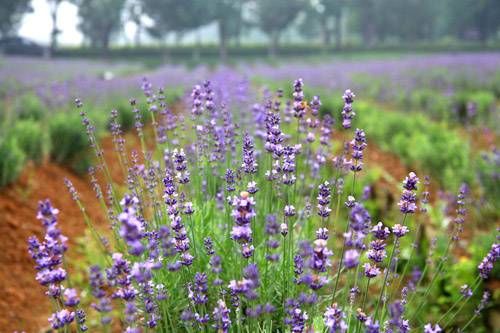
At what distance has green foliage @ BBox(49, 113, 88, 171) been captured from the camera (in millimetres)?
Result: 6277

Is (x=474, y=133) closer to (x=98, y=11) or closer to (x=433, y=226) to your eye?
(x=433, y=226)

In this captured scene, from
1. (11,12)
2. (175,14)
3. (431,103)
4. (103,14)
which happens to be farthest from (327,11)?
(431,103)

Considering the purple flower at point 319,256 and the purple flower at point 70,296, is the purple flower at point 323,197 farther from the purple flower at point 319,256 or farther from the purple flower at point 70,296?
the purple flower at point 70,296

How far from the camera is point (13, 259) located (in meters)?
4.07

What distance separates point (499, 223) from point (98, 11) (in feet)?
153

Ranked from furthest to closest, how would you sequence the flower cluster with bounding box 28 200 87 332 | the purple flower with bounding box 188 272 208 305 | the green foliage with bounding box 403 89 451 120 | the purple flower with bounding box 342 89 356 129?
the green foliage with bounding box 403 89 451 120 → the purple flower with bounding box 342 89 356 129 → the purple flower with bounding box 188 272 208 305 → the flower cluster with bounding box 28 200 87 332

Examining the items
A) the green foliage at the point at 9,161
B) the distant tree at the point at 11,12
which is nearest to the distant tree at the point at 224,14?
the distant tree at the point at 11,12

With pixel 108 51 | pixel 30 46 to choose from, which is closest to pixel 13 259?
pixel 30 46

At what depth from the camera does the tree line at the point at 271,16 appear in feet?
151

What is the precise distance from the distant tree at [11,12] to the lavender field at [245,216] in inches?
1391

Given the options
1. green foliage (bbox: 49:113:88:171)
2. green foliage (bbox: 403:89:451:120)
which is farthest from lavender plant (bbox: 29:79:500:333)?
green foliage (bbox: 403:89:451:120)

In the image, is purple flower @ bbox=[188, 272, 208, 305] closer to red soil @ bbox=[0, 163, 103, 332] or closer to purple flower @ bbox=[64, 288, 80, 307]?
purple flower @ bbox=[64, 288, 80, 307]

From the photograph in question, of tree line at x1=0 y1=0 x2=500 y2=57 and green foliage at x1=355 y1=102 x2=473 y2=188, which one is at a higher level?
tree line at x1=0 y1=0 x2=500 y2=57

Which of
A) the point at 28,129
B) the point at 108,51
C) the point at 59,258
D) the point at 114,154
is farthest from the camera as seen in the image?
the point at 108,51
